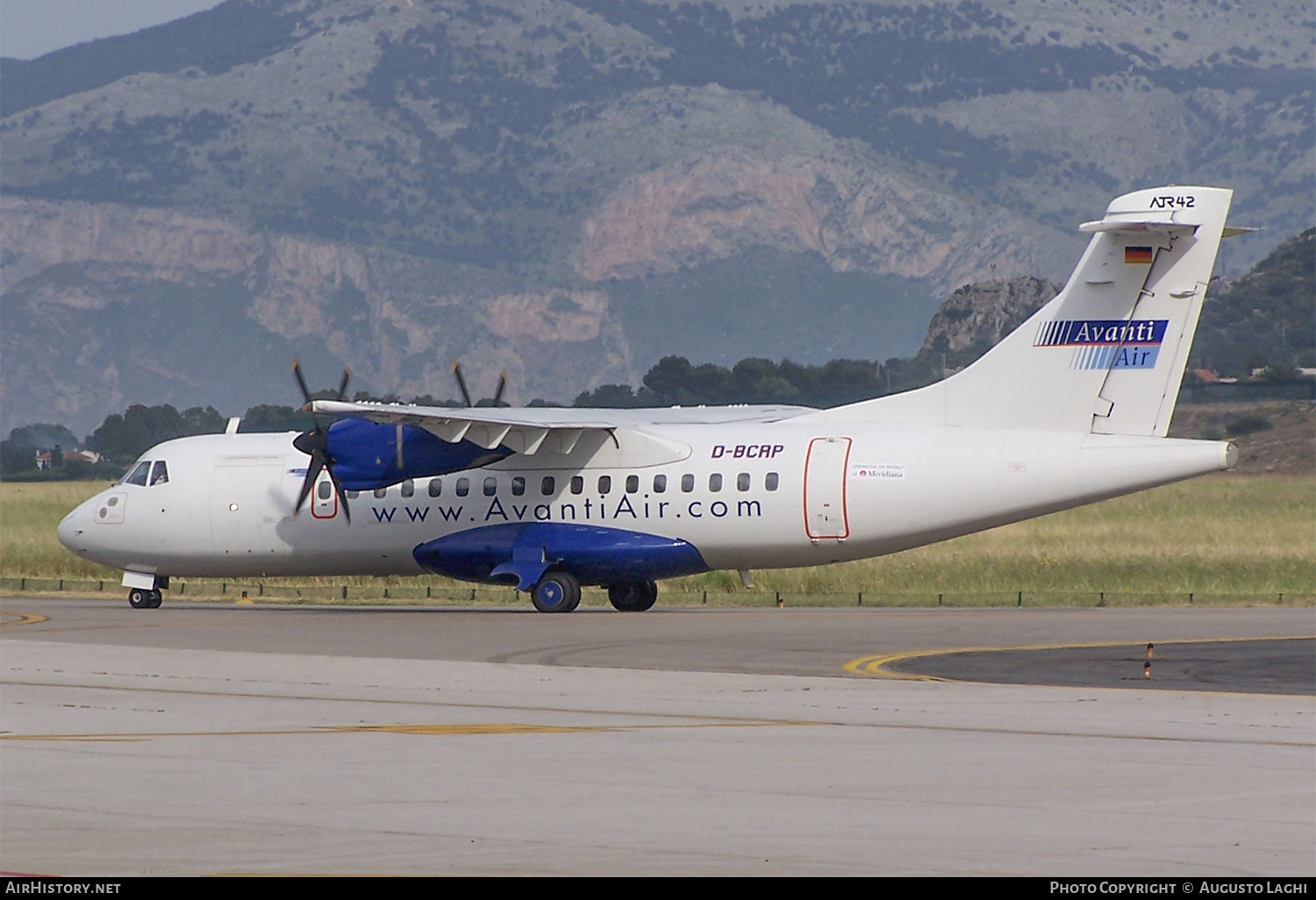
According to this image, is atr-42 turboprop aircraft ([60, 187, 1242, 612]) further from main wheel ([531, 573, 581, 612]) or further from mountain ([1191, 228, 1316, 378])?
mountain ([1191, 228, 1316, 378])

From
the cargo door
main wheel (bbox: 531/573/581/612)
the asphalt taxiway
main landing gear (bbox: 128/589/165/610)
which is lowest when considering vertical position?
the asphalt taxiway

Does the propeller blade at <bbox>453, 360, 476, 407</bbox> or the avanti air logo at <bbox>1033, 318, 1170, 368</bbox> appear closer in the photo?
the avanti air logo at <bbox>1033, 318, 1170, 368</bbox>

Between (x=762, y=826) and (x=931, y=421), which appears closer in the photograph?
(x=762, y=826)

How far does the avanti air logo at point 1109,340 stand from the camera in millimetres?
32438

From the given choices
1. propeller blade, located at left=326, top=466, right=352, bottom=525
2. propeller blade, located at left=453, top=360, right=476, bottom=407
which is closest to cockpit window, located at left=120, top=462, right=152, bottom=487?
propeller blade, located at left=326, top=466, right=352, bottom=525

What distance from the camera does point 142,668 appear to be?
23.6 m

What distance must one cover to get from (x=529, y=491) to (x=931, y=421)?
286 inches

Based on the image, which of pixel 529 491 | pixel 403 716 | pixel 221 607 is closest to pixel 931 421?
pixel 529 491

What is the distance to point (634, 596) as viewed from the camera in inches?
1444

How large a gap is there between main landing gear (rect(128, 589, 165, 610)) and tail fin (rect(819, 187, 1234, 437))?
53.2 ft

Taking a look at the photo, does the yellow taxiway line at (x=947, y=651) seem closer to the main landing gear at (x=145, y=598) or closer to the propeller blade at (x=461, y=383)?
the propeller blade at (x=461, y=383)

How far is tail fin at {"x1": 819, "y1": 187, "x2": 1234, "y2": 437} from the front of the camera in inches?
1271
